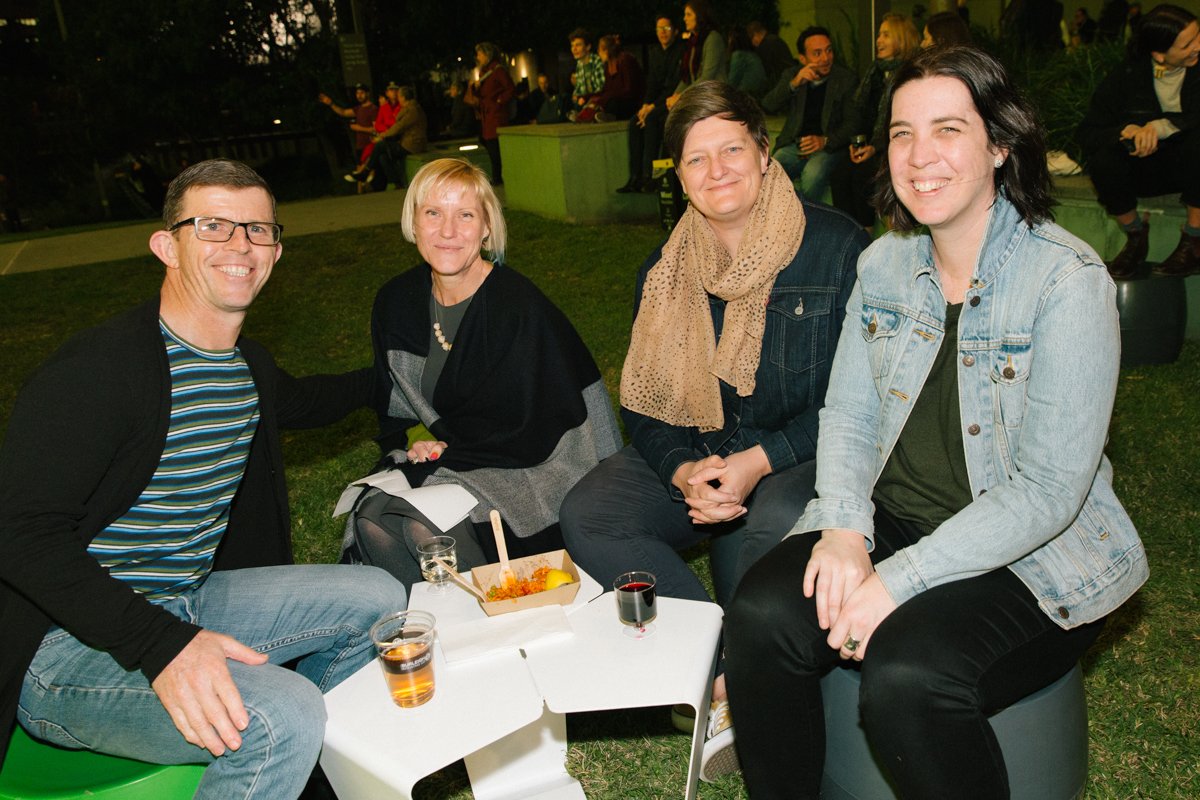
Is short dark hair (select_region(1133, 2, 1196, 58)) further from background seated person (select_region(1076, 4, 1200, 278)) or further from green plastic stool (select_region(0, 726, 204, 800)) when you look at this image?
green plastic stool (select_region(0, 726, 204, 800))

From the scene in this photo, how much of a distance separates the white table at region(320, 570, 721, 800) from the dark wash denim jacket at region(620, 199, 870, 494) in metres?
0.64

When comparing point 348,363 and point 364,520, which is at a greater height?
point 364,520

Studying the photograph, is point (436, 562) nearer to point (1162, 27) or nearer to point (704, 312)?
point (704, 312)

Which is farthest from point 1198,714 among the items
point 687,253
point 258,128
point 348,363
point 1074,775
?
point 258,128

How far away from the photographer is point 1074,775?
2.10 meters

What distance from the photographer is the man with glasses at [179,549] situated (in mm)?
1908

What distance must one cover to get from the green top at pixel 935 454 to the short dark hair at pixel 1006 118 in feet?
0.88

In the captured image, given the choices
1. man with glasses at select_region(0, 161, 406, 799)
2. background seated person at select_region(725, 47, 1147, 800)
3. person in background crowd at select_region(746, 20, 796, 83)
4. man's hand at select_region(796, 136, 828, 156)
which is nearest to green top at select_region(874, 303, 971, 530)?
background seated person at select_region(725, 47, 1147, 800)

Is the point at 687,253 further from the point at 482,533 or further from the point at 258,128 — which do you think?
the point at 258,128

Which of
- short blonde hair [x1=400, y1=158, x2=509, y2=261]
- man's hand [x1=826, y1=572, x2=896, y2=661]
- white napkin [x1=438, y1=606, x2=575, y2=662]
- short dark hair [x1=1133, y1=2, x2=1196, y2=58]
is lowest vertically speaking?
white napkin [x1=438, y1=606, x2=575, y2=662]

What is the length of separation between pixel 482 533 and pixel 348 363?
3997mm

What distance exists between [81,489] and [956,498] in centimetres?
186

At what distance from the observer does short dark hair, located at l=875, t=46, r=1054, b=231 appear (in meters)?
2.03

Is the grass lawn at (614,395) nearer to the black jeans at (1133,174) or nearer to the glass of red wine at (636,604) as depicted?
the glass of red wine at (636,604)
